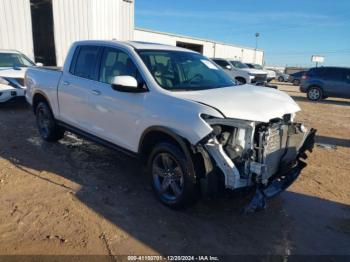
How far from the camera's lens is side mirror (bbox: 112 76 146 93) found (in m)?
3.96

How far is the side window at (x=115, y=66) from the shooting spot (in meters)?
4.42

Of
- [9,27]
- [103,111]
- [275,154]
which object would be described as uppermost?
[9,27]

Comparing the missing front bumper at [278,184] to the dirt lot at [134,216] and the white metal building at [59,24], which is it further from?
the white metal building at [59,24]

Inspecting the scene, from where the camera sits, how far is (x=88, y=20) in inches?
661

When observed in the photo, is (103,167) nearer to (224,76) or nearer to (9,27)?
(224,76)

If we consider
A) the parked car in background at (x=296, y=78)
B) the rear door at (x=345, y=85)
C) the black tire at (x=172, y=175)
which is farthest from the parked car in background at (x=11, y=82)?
the parked car in background at (x=296, y=78)

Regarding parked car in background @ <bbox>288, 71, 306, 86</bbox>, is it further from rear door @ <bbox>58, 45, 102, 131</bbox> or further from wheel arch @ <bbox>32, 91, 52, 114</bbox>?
rear door @ <bbox>58, 45, 102, 131</bbox>

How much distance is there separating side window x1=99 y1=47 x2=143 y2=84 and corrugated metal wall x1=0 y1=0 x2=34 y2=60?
11.2m

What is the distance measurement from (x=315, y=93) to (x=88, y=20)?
11.9m

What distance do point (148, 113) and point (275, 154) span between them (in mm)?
1546

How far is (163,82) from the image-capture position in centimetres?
417

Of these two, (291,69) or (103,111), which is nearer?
(103,111)

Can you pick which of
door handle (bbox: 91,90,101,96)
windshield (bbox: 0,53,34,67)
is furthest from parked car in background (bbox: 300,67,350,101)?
door handle (bbox: 91,90,101,96)

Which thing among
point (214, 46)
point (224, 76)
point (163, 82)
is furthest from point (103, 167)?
point (214, 46)
